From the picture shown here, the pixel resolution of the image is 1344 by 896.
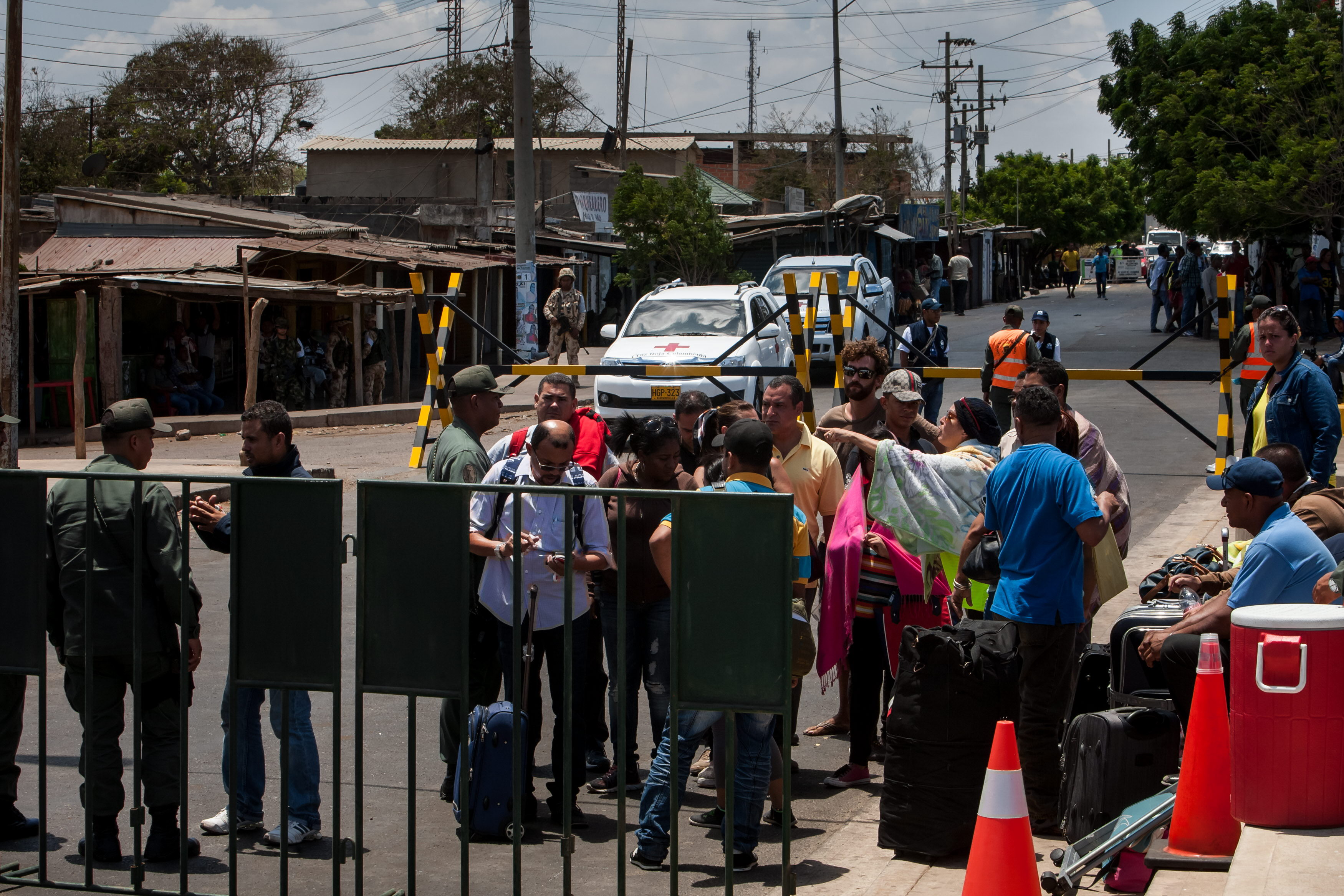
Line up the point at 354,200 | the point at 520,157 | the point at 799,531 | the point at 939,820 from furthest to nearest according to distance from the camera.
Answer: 1. the point at 354,200
2. the point at 520,157
3. the point at 799,531
4. the point at 939,820

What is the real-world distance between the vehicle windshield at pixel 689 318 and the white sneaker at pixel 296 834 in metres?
13.7

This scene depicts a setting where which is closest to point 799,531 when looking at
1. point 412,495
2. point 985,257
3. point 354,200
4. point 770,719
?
point 770,719

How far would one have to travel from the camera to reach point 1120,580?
217 inches

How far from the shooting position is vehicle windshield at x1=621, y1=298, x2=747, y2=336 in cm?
1858

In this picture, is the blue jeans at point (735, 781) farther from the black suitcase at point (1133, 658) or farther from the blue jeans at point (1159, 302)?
the blue jeans at point (1159, 302)

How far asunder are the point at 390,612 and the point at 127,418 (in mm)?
1591

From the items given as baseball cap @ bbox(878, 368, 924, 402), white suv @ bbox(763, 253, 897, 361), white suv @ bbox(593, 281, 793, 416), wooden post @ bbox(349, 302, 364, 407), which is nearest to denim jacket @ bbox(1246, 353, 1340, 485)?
baseball cap @ bbox(878, 368, 924, 402)

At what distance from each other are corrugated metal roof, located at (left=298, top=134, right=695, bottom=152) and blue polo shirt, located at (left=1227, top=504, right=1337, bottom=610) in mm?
41551

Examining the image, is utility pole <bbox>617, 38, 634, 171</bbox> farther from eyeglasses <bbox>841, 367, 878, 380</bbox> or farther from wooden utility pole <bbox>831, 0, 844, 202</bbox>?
eyeglasses <bbox>841, 367, 878, 380</bbox>

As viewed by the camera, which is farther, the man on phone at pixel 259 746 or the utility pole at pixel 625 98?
the utility pole at pixel 625 98

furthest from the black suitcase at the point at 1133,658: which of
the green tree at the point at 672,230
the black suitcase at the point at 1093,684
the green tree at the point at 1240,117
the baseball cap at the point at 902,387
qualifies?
the green tree at the point at 672,230

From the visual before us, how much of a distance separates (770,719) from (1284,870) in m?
1.71

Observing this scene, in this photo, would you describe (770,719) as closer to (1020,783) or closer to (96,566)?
(1020,783)

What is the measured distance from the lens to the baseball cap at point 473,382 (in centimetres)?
625
